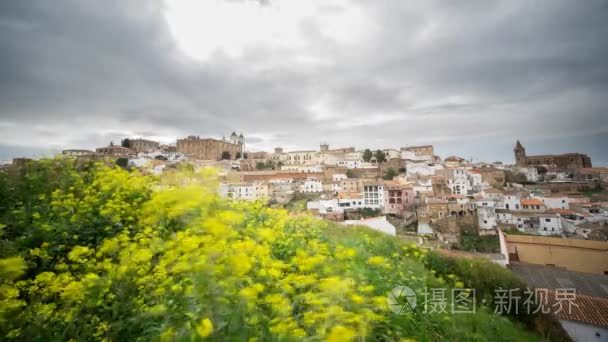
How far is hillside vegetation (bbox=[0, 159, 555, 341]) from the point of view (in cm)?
192

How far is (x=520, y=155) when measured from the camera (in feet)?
254

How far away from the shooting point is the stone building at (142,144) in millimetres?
75250

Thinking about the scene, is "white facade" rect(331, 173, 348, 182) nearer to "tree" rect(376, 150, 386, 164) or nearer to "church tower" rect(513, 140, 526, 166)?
"tree" rect(376, 150, 386, 164)

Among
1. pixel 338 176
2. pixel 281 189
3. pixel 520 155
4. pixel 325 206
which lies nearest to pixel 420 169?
pixel 338 176

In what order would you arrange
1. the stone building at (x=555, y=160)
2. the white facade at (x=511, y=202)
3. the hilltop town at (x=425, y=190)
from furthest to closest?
the stone building at (x=555, y=160), the white facade at (x=511, y=202), the hilltop town at (x=425, y=190)

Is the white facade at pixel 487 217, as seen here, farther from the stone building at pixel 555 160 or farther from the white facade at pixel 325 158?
the stone building at pixel 555 160

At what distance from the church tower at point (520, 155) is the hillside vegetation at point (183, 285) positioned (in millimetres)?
93265

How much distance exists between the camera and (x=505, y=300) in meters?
7.47

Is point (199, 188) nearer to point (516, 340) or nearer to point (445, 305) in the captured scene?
point (445, 305)

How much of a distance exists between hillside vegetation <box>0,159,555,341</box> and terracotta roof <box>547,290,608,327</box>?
9017 millimetres

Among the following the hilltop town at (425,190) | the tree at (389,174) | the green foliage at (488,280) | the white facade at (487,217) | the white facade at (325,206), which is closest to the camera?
the green foliage at (488,280)

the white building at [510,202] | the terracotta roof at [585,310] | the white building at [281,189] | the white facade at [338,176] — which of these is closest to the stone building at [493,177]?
the white building at [510,202]

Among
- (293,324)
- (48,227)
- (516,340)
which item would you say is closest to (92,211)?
(48,227)

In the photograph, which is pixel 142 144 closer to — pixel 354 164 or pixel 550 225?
pixel 354 164
